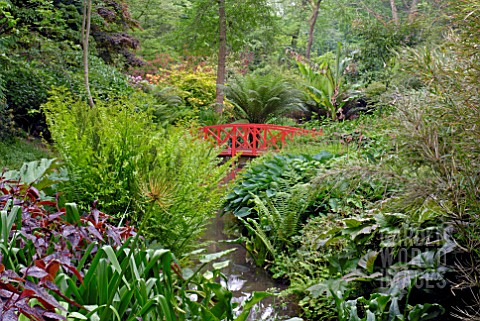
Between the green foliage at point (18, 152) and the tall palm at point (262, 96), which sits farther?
the tall palm at point (262, 96)

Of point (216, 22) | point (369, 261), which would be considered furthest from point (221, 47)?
point (369, 261)

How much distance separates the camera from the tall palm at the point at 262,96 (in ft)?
44.1

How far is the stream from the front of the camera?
11.8ft

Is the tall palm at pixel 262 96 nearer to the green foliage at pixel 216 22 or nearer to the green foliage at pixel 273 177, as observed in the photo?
the green foliage at pixel 216 22

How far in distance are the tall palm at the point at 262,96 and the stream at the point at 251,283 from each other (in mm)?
8155

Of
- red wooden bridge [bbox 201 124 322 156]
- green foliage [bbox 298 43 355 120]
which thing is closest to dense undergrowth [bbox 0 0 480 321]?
red wooden bridge [bbox 201 124 322 156]

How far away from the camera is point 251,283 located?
14.2 ft

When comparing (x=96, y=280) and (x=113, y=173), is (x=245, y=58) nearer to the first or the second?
(x=113, y=173)

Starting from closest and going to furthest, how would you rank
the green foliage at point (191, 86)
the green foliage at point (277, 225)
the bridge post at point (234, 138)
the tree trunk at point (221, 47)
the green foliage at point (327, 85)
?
the green foliage at point (277, 225) → the bridge post at point (234, 138) → the tree trunk at point (221, 47) → the green foliage at point (327, 85) → the green foliage at point (191, 86)

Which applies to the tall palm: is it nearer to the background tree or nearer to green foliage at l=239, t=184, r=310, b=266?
the background tree

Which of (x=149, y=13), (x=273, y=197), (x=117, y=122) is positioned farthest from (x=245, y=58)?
(x=117, y=122)

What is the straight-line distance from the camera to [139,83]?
13.3m

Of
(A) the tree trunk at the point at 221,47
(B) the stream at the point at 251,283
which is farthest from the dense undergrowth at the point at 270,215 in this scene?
(A) the tree trunk at the point at 221,47

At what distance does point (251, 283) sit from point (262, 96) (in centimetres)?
962
